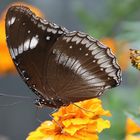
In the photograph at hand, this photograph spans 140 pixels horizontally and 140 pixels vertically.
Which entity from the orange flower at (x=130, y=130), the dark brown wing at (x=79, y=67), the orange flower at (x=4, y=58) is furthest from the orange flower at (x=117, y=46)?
the dark brown wing at (x=79, y=67)

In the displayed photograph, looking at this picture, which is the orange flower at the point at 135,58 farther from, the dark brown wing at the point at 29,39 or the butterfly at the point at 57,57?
the dark brown wing at the point at 29,39

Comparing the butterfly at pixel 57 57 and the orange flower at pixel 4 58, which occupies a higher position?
the orange flower at pixel 4 58

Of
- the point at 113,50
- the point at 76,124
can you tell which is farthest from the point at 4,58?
the point at 76,124

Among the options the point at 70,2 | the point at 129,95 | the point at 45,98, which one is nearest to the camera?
the point at 45,98

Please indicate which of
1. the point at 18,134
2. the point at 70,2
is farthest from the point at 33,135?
the point at 70,2

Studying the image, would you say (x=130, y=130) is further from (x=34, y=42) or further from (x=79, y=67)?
(x=34, y=42)

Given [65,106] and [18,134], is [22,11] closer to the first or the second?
[65,106]

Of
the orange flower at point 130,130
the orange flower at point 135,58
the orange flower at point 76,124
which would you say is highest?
the orange flower at point 135,58
